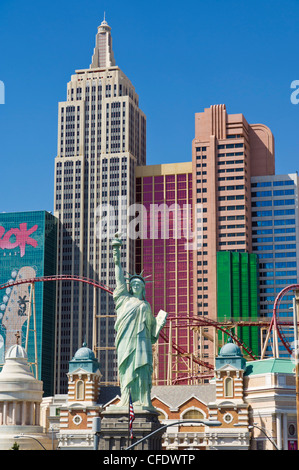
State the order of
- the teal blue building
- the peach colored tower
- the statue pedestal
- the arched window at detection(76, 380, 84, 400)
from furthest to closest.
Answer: the peach colored tower
the teal blue building
the arched window at detection(76, 380, 84, 400)
the statue pedestal

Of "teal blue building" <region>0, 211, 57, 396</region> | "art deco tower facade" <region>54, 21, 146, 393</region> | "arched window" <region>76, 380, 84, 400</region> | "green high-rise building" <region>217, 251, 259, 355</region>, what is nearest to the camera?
"arched window" <region>76, 380, 84, 400</region>

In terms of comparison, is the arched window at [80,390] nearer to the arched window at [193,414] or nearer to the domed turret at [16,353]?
the domed turret at [16,353]

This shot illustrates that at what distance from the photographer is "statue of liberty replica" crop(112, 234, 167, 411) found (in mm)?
74875

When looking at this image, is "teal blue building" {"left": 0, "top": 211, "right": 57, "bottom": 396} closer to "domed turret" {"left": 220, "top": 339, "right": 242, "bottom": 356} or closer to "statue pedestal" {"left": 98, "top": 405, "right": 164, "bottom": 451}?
"domed turret" {"left": 220, "top": 339, "right": 242, "bottom": 356}

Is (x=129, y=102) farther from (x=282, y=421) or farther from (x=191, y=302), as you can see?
(x=282, y=421)

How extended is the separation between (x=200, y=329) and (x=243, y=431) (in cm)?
3046

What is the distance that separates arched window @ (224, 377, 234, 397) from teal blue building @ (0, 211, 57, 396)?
6658 centimetres

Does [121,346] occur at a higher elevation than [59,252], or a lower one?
lower

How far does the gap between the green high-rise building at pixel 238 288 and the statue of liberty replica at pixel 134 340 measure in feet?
207

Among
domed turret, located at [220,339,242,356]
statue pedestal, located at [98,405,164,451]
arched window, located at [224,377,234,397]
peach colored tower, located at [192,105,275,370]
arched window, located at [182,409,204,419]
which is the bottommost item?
statue pedestal, located at [98,405,164,451]

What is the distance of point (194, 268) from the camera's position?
145 metres

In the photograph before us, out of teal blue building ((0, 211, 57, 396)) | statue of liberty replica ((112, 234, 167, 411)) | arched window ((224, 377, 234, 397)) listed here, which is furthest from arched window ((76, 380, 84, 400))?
teal blue building ((0, 211, 57, 396))

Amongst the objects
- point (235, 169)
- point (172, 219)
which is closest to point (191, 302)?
point (172, 219)

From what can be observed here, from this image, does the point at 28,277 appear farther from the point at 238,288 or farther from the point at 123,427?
the point at 123,427
